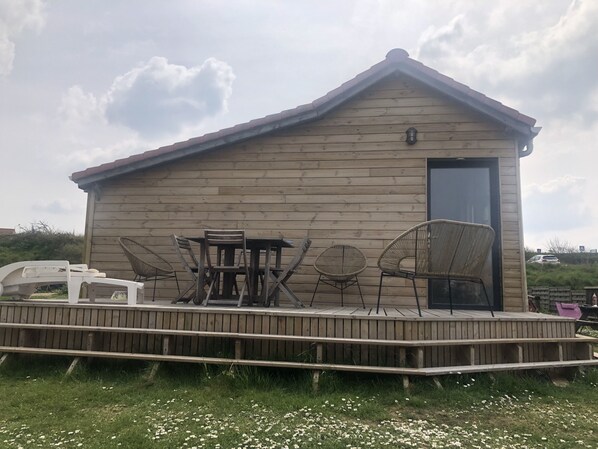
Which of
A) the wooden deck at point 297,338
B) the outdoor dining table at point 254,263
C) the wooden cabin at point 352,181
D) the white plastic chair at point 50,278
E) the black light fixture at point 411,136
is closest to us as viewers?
the wooden deck at point 297,338

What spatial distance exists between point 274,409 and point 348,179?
3350 mm

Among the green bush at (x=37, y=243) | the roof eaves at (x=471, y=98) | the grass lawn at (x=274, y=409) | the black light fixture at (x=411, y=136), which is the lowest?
the grass lawn at (x=274, y=409)

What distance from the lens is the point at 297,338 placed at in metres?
3.17

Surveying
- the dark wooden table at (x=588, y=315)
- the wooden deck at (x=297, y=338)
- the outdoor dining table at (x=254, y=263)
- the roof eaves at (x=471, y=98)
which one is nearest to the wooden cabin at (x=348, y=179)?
the roof eaves at (x=471, y=98)

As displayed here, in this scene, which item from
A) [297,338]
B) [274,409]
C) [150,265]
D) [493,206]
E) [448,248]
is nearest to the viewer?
[274,409]

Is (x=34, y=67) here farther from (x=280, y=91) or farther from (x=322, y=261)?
(x=322, y=261)

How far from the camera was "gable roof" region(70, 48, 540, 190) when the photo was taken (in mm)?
5039

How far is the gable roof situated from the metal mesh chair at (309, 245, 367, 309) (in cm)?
182

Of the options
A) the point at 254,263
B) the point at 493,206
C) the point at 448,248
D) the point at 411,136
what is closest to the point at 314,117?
the point at 411,136

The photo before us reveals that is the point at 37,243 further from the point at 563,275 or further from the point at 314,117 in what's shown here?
the point at 563,275

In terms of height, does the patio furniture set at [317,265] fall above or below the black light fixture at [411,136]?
below

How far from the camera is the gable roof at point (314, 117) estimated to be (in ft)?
16.5

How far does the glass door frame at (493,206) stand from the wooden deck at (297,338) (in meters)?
1.26

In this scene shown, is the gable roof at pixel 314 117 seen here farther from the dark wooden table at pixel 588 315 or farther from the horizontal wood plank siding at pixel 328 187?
the dark wooden table at pixel 588 315
